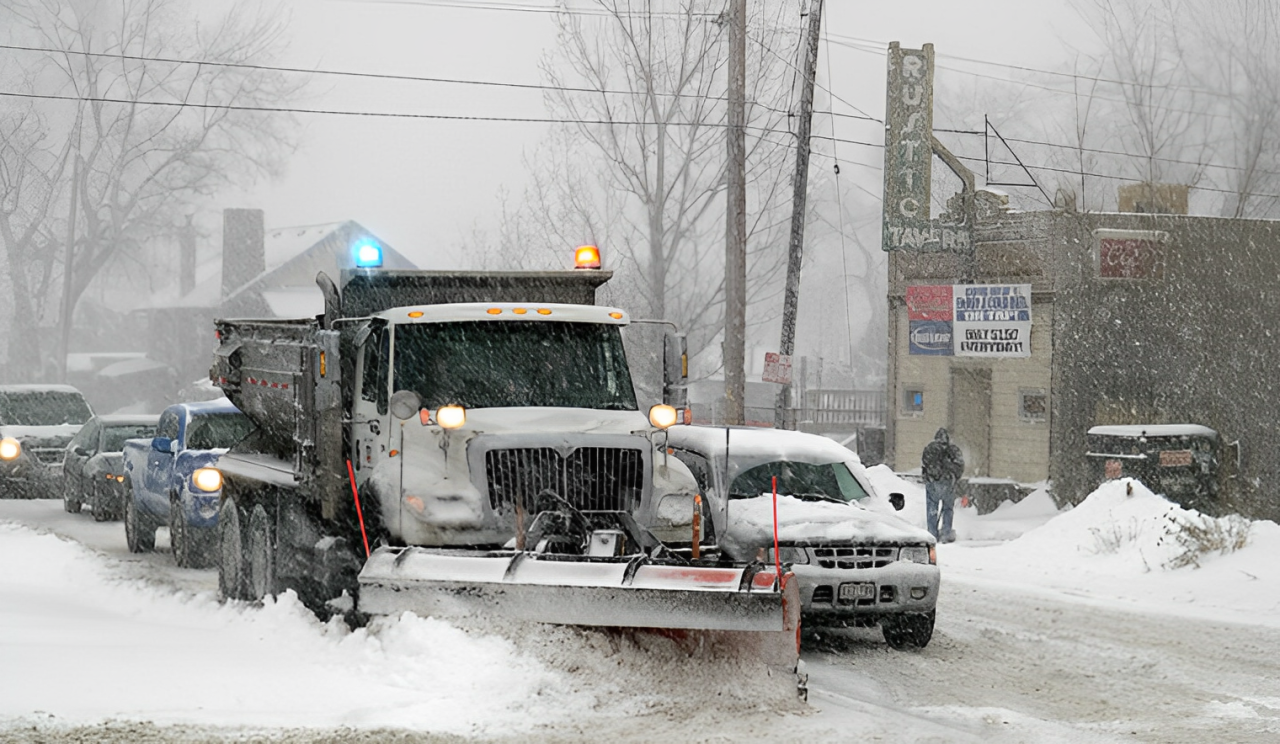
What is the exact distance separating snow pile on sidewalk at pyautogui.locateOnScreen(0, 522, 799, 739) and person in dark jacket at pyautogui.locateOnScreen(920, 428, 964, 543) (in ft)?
37.6

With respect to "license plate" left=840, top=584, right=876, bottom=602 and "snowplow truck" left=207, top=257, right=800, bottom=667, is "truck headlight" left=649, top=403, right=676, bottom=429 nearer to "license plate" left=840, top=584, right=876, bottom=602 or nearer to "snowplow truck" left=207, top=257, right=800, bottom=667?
"snowplow truck" left=207, top=257, right=800, bottom=667

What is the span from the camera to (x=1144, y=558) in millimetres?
15477

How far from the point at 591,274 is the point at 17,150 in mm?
55009

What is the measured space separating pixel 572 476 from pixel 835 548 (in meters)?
2.29

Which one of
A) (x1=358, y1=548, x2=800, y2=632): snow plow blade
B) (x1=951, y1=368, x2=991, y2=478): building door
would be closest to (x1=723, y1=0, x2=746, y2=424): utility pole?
(x1=951, y1=368, x2=991, y2=478): building door

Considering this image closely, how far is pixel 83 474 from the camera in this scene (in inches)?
810

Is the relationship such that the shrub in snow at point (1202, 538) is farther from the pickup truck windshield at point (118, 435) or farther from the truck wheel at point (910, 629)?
the pickup truck windshield at point (118, 435)

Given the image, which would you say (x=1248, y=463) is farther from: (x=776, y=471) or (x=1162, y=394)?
(x=776, y=471)

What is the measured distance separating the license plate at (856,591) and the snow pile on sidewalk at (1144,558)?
412 centimetres

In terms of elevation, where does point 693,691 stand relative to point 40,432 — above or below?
below

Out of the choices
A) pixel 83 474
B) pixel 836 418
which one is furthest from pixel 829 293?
pixel 83 474

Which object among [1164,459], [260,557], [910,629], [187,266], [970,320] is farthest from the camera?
[187,266]

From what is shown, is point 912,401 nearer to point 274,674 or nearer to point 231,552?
point 231,552

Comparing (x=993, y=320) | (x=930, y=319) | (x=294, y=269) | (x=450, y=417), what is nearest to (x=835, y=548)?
(x=450, y=417)
